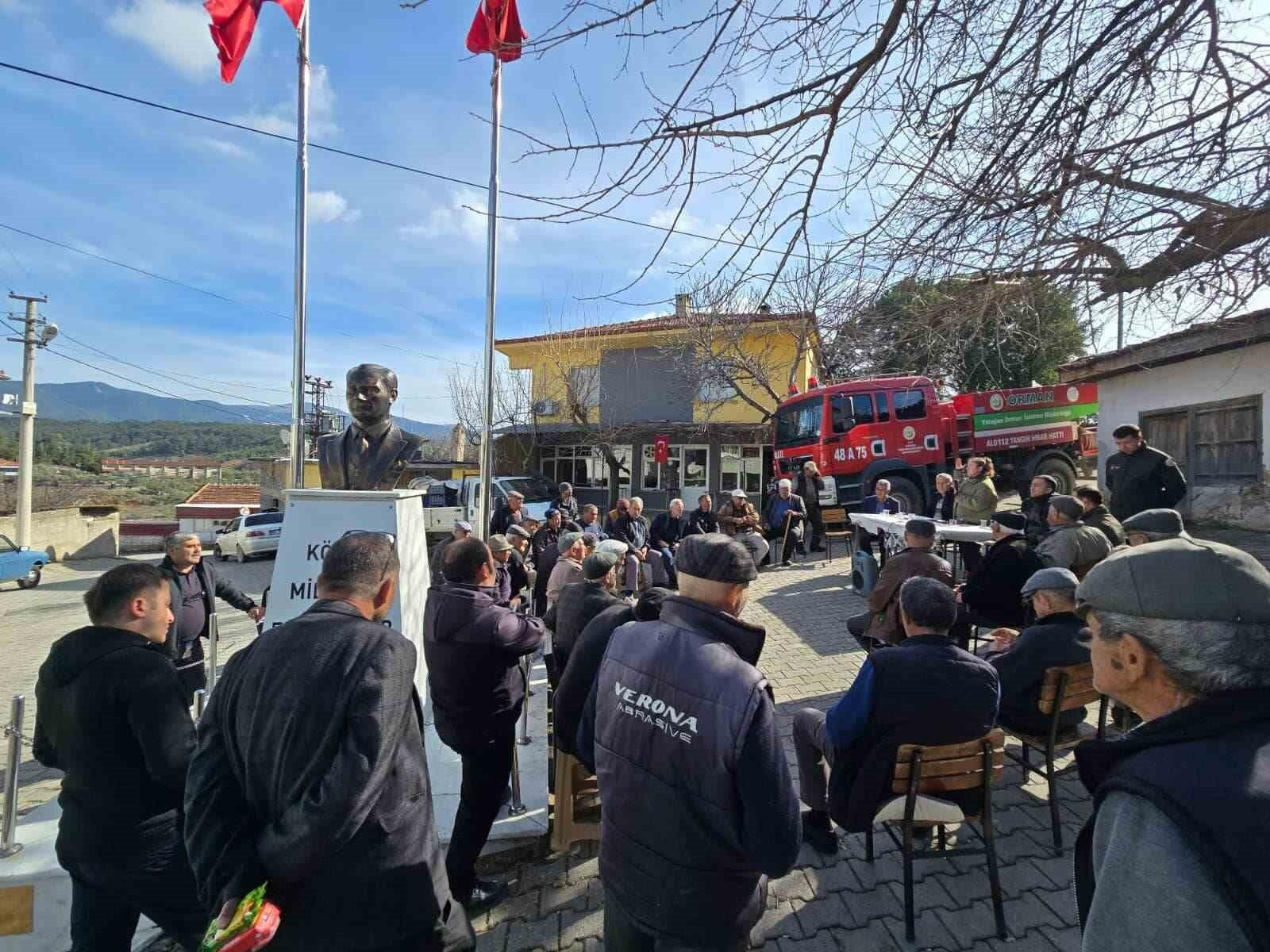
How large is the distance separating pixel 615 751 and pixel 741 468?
1880 cm

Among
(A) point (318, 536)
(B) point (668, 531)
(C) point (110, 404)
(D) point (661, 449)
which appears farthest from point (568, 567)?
(C) point (110, 404)

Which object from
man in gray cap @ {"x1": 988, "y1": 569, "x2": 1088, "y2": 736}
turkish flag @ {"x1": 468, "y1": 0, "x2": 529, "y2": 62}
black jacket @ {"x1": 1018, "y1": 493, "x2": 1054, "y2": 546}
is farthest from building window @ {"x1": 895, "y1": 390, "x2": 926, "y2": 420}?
turkish flag @ {"x1": 468, "y1": 0, "x2": 529, "y2": 62}

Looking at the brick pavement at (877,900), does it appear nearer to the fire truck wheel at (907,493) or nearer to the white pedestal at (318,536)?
the white pedestal at (318,536)

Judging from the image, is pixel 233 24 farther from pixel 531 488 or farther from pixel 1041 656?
pixel 531 488

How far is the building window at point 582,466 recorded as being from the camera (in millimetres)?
21625

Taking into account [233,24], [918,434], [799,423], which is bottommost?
[918,434]

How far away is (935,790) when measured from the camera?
260 cm

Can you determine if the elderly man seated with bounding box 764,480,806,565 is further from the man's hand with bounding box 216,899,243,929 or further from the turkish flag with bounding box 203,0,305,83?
the man's hand with bounding box 216,899,243,929

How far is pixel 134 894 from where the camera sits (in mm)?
1970

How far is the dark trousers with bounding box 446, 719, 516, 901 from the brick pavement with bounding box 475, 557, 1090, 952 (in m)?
0.23

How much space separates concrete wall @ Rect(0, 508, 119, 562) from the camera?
19828 mm

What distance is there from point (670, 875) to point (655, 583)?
6895mm

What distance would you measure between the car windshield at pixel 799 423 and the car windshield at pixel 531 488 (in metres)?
6.54

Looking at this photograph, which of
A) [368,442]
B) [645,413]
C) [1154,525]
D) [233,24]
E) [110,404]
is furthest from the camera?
[110,404]
